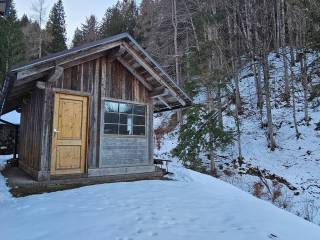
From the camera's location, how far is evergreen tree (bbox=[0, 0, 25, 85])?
3095cm

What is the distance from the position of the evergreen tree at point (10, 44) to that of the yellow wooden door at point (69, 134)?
81.8 ft

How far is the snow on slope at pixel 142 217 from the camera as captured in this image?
14.5 ft

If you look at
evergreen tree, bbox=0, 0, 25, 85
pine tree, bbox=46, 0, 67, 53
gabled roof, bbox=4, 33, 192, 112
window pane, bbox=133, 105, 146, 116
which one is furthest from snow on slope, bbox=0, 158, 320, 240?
pine tree, bbox=46, 0, 67, 53

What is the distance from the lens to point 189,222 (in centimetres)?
505

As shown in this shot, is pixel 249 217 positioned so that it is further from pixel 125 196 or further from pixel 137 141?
pixel 137 141

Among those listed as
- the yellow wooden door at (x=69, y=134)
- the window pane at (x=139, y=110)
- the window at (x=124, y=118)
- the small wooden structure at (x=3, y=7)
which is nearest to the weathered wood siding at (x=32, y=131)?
the yellow wooden door at (x=69, y=134)

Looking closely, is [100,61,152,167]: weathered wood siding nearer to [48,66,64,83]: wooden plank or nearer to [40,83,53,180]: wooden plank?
[48,66,64,83]: wooden plank

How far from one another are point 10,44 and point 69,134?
27352 mm

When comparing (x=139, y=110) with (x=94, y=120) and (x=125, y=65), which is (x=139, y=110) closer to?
(x=125, y=65)

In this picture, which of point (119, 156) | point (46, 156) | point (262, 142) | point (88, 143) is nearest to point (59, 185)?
point (46, 156)

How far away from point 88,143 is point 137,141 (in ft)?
5.85

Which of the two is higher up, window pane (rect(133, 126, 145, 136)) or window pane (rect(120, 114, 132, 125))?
window pane (rect(120, 114, 132, 125))

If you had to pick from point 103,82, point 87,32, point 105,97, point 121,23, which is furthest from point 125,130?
point 87,32

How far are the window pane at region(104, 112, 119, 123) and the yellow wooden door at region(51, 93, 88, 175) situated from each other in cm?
66
